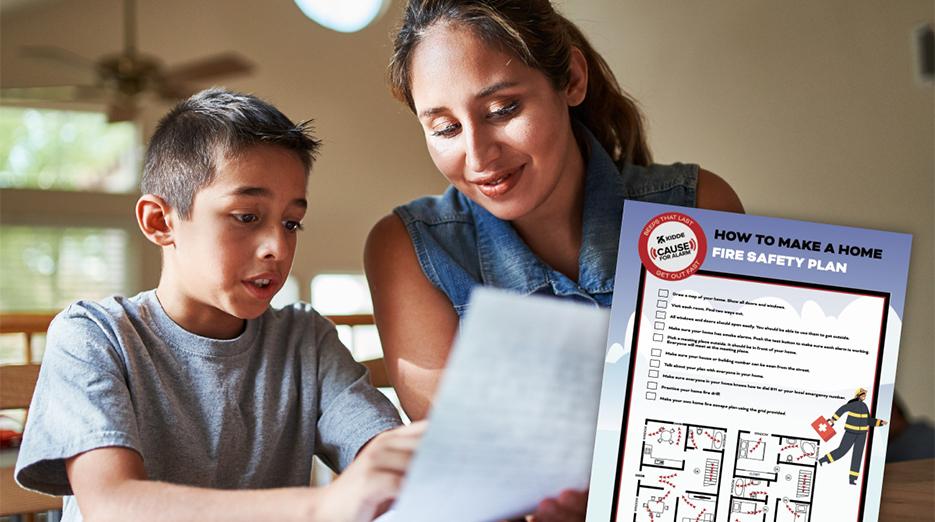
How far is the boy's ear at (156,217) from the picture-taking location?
2.15 ft

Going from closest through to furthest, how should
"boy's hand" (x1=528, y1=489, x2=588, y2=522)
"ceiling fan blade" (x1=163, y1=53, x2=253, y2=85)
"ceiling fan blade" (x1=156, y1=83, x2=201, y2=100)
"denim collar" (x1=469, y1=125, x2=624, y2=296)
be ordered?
"boy's hand" (x1=528, y1=489, x2=588, y2=522), "denim collar" (x1=469, y1=125, x2=624, y2=296), "ceiling fan blade" (x1=163, y1=53, x2=253, y2=85), "ceiling fan blade" (x1=156, y1=83, x2=201, y2=100)

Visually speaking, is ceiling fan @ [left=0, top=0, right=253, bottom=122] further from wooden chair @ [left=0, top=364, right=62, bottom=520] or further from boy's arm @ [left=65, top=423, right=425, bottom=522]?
boy's arm @ [left=65, top=423, right=425, bottom=522]

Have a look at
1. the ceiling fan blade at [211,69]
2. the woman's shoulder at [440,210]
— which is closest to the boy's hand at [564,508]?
Answer: the woman's shoulder at [440,210]

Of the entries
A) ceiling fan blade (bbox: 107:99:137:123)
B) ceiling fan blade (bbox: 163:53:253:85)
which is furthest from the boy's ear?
ceiling fan blade (bbox: 107:99:137:123)

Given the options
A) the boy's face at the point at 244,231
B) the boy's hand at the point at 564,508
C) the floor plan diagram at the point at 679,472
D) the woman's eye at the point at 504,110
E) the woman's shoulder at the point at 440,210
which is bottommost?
the boy's hand at the point at 564,508

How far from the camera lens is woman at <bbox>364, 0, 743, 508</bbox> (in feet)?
2.26

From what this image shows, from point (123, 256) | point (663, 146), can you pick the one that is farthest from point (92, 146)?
point (663, 146)

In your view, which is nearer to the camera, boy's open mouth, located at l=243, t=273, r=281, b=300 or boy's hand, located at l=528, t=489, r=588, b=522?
boy's hand, located at l=528, t=489, r=588, b=522

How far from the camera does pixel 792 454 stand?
0.55 m

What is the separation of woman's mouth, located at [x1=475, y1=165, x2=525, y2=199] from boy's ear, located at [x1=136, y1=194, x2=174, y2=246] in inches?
9.4

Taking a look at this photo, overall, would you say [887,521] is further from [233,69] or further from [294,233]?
[233,69]

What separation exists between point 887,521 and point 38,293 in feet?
17.3

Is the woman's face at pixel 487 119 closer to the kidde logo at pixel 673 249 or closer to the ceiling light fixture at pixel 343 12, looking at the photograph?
the kidde logo at pixel 673 249

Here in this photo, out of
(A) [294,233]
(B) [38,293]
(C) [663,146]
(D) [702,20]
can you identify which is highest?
(D) [702,20]
